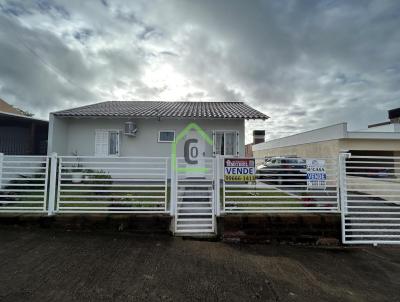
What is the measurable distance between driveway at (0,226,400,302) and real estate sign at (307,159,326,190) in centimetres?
144

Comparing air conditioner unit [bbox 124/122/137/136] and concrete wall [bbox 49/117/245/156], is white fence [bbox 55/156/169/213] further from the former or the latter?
concrete wall [bbox 49/117/245/156]

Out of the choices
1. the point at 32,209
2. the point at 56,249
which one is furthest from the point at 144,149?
the point at 56,249

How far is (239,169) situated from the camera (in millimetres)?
4645

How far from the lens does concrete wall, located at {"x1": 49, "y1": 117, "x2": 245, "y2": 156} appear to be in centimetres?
929

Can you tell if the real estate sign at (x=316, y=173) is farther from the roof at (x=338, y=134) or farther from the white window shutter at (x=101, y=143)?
the roof at (x=338, y=134)

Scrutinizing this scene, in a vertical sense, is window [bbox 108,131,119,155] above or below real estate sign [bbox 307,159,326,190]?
above

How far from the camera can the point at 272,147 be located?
23000 mm

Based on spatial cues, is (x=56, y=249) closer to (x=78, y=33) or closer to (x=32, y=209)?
(x=32, y=209)

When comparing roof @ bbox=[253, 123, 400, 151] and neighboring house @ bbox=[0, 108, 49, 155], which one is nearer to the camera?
neighboring house @ bbox=[0, 108, 49, 155]

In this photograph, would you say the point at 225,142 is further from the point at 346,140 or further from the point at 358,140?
the point at 358,140

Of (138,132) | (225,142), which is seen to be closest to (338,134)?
(225,142)

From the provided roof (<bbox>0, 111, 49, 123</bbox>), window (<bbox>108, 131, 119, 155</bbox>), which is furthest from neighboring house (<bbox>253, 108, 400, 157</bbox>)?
roof (<bbox>0, 111, 49, 123</bbox>)

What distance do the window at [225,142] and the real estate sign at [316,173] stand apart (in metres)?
4.56

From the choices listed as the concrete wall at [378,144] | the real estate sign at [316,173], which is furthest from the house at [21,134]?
the concrete wall at [378,144]
